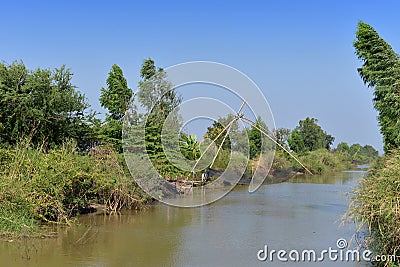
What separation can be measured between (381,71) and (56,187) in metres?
7.67

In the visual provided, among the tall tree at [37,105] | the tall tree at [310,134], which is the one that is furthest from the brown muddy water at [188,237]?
the tall tree at [310,134]

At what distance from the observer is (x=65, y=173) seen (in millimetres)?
9305

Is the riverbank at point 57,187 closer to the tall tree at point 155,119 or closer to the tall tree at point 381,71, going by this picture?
the tall tree at point 155,119

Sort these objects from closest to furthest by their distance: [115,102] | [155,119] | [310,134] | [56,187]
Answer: [56,187] → [155,119] → [115,102] → [310,134]

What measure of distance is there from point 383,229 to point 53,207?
637cm

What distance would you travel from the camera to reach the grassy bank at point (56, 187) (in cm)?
802

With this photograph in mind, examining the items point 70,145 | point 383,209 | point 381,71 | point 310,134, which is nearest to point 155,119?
point 70,145

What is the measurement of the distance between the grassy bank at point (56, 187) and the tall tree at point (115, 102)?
2445mm

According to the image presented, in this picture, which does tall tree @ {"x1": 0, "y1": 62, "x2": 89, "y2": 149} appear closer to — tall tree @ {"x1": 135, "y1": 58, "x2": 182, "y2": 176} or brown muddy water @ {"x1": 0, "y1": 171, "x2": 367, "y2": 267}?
tall tree @ {"x1": 135, "y1": 58, "x2": 182, "y2": 176}

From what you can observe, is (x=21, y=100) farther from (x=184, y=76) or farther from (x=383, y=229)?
(x=383, y=229)

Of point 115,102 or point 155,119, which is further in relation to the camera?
point 115,102

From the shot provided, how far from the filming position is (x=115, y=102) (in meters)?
15.1

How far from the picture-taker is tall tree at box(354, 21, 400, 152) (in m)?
10.0

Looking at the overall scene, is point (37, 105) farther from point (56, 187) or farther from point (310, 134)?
point (310, 134)
